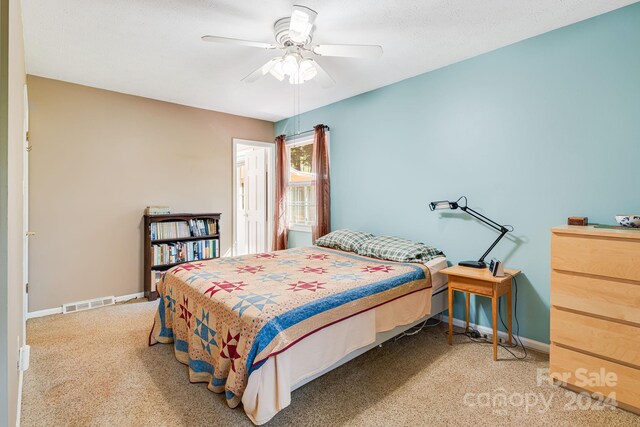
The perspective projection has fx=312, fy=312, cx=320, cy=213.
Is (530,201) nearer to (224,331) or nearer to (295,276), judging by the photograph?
(295,276)

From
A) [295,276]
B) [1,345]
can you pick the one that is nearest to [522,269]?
[295,276]

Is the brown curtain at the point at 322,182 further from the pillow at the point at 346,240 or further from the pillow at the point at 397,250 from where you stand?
the pillow at the point at 397,250

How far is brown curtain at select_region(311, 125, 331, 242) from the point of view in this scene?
423 cm

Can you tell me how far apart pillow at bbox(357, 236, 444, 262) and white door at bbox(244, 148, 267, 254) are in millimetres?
2360

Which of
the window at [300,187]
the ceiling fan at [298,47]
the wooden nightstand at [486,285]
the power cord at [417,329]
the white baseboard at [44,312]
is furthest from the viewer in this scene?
the window at [300,187]

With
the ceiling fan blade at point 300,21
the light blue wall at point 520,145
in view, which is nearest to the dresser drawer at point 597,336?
the light blue wall at point 520,145

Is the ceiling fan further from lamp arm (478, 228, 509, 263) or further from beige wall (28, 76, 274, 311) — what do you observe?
beige wall (28, 76, 274, 311)

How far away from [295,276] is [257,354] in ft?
2.93

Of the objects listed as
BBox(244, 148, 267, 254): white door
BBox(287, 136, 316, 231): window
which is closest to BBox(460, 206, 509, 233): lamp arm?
BBox(287, 136, 316, 231): window

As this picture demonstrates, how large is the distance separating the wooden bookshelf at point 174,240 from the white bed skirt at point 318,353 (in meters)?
2.72

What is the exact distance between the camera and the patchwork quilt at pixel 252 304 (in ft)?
5.47

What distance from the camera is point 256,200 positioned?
5340mm

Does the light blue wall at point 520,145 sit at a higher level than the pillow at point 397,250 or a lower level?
higher

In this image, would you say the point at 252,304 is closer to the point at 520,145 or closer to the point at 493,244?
the point at 493,244
